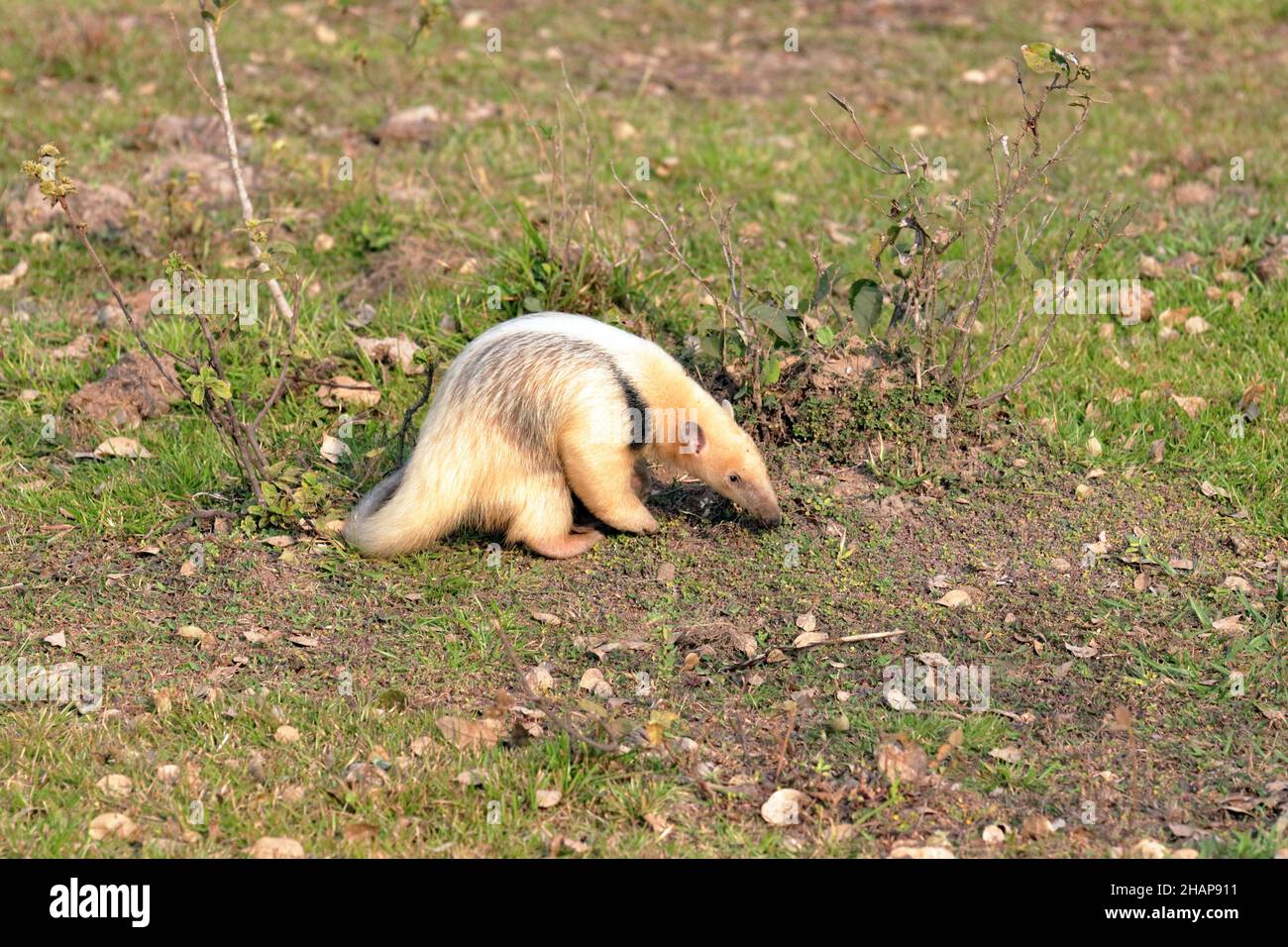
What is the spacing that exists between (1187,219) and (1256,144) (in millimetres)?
1549

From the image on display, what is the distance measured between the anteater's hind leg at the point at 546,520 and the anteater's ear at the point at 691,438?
0.52 meters

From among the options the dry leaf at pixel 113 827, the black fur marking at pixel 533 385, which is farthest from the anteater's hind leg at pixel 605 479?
the dry leaf at pixel 113 827

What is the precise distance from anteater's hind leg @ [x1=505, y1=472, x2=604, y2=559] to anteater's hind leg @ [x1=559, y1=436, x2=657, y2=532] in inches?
2.9

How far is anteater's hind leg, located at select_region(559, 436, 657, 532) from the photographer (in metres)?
5.70

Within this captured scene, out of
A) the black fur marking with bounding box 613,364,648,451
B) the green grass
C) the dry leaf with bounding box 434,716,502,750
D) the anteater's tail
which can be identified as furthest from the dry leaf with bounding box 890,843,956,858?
the anteater's tail

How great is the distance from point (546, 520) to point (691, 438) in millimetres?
676

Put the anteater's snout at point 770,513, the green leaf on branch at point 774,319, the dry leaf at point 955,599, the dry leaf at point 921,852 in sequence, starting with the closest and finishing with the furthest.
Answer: the dry leaf at point 921,852 < the dry leaf at point 955,599 < the anteater's snout at point 770,513 < the green leaf on branch at point 774,319

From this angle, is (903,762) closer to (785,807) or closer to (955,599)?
(785,807)

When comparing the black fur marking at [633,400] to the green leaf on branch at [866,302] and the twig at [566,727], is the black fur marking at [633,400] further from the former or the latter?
the twig at [566,727]

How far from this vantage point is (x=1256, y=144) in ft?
31.8

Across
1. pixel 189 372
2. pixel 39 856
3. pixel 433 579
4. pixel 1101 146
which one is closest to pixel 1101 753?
pixel 433 579

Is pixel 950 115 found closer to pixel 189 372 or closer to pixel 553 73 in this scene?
pixel 553 73

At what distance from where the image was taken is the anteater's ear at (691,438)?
225 inches
